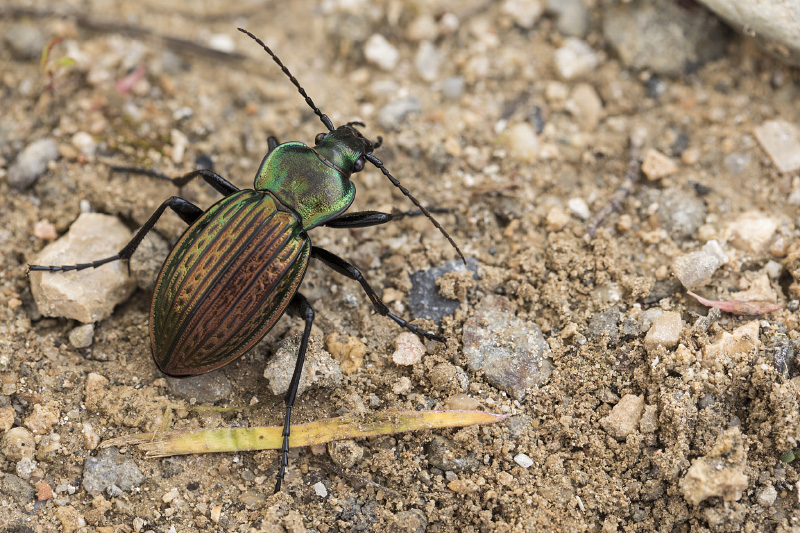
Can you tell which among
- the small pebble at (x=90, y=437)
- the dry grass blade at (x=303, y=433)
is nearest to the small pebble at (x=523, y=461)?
the dry grass blade at (x=303, y=433)

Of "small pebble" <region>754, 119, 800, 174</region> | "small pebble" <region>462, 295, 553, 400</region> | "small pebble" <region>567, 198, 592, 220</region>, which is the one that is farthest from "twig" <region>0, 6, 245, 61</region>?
"small pebble" <region>754, 119, 800, 174</region>

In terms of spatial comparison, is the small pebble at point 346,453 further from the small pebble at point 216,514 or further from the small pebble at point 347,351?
the small pebble at point 216,514

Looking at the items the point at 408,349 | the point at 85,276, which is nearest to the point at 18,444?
the point at 85,276

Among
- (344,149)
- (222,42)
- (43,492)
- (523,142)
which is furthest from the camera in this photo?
(222,42)

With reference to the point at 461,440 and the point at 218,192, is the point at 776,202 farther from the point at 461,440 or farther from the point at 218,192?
the point at 218,192

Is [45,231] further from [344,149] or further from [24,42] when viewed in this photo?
[344,149]

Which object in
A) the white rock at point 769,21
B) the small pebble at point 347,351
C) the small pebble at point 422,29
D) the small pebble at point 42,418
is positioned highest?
the white rock at point 769,21

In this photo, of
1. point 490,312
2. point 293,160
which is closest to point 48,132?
point 293,160
